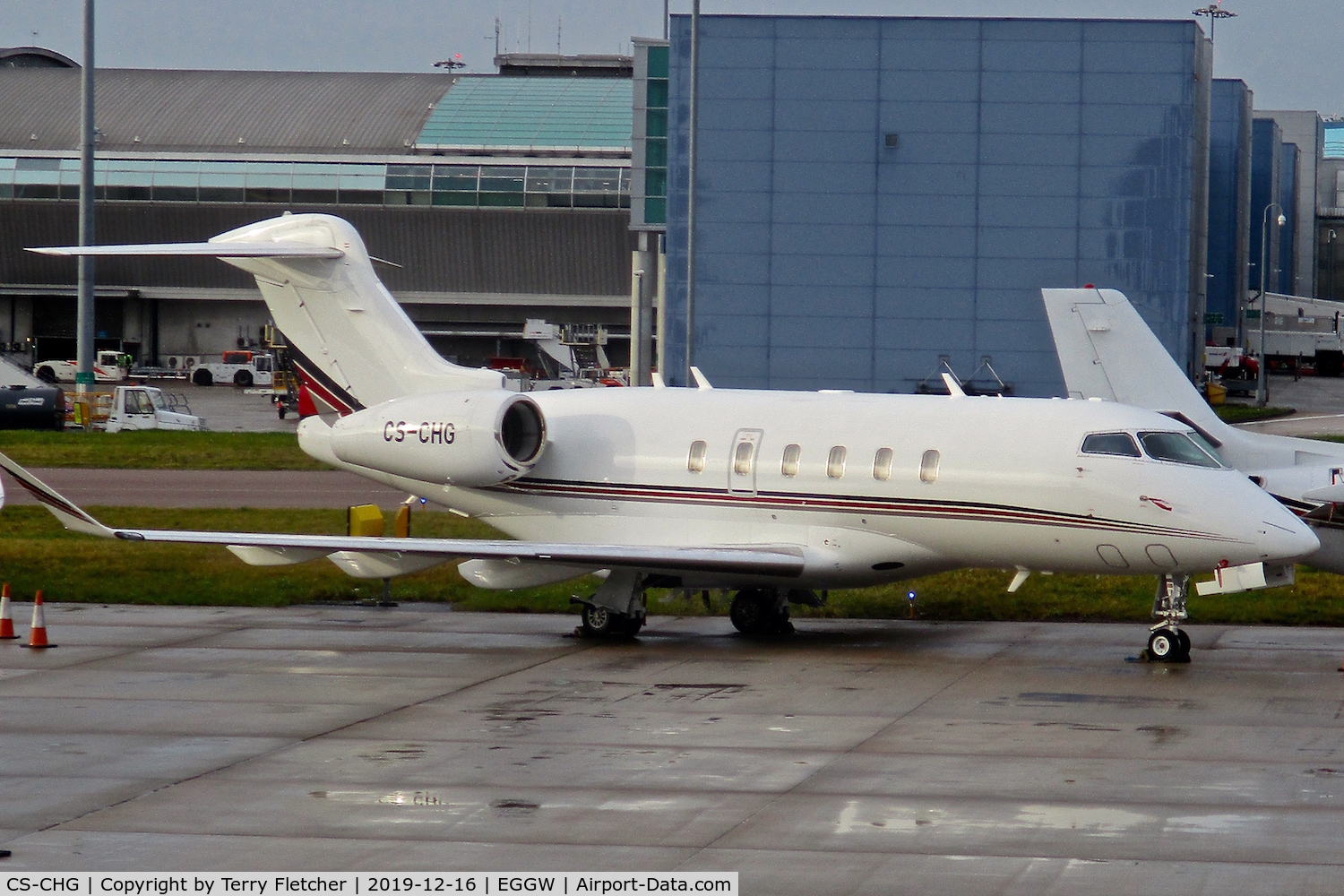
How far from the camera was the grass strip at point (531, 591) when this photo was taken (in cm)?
2208

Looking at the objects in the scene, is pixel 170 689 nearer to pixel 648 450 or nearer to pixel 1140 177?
pixel 648 450

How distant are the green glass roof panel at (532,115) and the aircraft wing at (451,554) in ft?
238

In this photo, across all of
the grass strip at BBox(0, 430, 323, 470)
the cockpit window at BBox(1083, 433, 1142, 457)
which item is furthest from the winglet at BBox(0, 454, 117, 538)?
the grass strip at BBox(0, 430, 323, 470)

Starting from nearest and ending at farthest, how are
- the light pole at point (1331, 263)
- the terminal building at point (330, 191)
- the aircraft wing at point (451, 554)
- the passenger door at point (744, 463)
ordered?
the aircraft wing at point (451, 554) → the passenger door at point (744, 463) → the terminal building at point (330, 191) → the light pole at point (1331, 263)

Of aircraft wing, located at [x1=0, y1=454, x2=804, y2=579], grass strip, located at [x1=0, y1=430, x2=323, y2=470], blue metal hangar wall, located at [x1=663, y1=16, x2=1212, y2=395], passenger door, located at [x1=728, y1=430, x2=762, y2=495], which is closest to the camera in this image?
aircraft wing, located at [x1=0, y1=454, x2=804, y2=579]

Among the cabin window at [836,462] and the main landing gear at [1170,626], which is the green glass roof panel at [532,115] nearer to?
the cabin window at [836,462]

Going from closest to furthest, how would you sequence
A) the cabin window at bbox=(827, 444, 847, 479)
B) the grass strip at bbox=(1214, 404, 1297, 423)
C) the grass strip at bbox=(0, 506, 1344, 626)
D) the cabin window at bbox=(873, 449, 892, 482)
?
the cabin window at bbox=(873, 449, 892, 482) < the cabin window at bbox=(827, 444, 847, 479) < the grass strip at bbox=(0, 506, 1344, 626) < the grass strip at bbox=(1214, 404, 1297, 423)

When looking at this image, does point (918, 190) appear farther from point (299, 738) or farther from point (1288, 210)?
point (1288, 210)

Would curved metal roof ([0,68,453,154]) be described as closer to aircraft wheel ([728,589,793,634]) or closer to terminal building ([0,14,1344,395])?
terminal building ([0,14,1344,395])

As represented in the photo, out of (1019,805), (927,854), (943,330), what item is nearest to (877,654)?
(1019,805)

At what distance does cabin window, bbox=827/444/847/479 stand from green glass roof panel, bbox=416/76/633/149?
235 ft

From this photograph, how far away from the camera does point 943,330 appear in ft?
183

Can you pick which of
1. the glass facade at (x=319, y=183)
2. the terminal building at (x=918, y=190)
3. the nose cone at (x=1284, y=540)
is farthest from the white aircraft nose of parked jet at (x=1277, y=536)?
the glass facade at (x=319, y=183)

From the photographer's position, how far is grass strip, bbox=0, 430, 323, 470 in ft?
131
